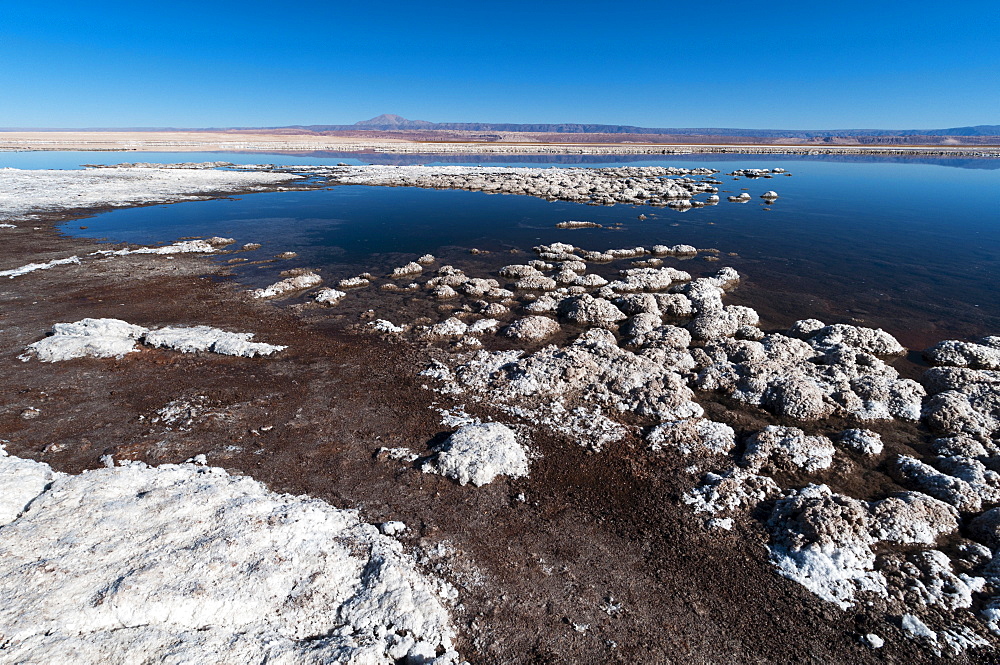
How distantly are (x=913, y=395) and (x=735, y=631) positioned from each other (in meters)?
7.66

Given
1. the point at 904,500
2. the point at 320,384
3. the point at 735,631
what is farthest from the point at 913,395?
the point at 320,384

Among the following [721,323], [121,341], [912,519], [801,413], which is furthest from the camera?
[721,323]

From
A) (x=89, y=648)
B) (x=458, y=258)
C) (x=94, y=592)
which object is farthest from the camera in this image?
(x=458, y=258)

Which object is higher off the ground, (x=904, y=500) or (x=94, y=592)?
(x=94, y=592)

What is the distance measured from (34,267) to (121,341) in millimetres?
11792

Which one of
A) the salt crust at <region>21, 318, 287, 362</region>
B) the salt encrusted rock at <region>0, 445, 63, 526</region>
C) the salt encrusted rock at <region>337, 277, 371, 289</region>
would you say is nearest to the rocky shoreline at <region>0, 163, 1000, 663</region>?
the salt crust at <region>21, 318, 287, 362</region>

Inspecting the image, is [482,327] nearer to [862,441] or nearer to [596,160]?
[862,441]

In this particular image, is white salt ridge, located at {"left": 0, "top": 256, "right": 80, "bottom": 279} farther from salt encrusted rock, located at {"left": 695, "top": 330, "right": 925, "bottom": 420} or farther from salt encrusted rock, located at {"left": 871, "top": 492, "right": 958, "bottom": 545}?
salt encrusted rock, located at {"left": 871, "top": 492, "right": 958, "bottom": 545}

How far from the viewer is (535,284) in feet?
57.3

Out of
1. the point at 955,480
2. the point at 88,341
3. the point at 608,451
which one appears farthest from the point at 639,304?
the point at 88,341

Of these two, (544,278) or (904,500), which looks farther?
(544,278)

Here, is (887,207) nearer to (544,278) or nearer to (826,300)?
(826,300)

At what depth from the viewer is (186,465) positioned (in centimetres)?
731

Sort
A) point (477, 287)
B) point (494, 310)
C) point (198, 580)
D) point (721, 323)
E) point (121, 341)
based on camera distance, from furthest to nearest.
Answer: point (477, 287) < point (494, 310) < point (721, 323) < point (121, 341) < point (198, 580)
